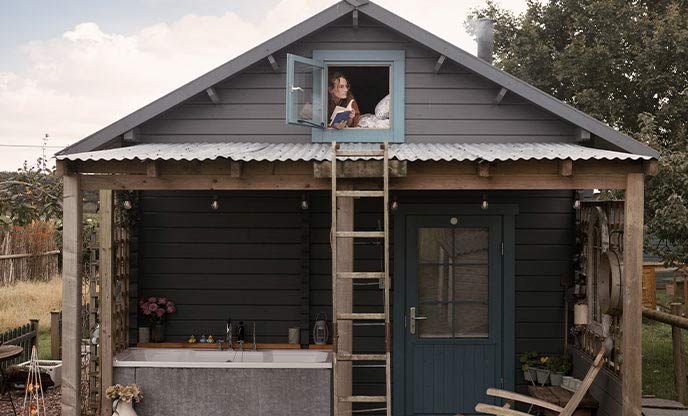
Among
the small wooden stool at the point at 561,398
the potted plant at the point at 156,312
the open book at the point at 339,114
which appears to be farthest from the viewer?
the potted plant at the point at 156,312

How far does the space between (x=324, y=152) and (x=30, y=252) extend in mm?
11741

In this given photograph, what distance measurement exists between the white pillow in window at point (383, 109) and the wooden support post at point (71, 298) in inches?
135

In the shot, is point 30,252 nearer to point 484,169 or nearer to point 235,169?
point 235,169

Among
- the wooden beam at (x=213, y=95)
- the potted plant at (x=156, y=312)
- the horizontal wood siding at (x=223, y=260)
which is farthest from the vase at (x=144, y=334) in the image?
the wooden beam at (x=213, y=95)

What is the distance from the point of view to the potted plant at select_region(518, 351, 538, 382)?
8.16 m

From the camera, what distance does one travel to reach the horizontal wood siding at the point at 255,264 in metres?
8.38

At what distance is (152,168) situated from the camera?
6.49 m

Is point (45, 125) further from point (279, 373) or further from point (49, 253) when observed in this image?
point (279, 373)

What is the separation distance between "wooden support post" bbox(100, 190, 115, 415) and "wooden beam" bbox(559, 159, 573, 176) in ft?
14.4

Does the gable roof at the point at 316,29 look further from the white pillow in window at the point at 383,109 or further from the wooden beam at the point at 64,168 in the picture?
the wooden beam at the point at 64,168

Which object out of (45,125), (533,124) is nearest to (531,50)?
(533,124)

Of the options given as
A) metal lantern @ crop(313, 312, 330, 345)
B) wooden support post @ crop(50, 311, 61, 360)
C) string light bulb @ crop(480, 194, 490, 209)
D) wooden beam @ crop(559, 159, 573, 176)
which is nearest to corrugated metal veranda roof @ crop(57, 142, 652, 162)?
wooden beam @ crop(559, 159, 573, 176)

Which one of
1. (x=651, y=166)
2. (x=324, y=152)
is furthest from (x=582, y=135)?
(x=324, y=152)

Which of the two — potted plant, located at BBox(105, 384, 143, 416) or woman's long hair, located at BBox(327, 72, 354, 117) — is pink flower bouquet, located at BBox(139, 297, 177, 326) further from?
woman's long hair, located at BBox(327, 72, 354, 117)
